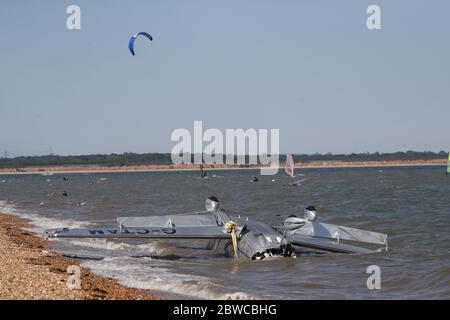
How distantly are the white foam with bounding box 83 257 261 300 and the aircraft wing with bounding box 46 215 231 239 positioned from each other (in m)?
0.89

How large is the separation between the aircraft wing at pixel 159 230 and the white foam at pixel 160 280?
2.92ft

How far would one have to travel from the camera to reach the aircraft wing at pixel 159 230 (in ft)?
60.3

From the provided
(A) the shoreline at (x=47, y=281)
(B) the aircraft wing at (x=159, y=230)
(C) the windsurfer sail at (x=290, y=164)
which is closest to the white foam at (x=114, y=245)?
(B) the aircraft wing at (x=159, y=230)

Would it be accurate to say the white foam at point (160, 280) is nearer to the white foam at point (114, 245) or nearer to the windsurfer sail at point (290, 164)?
the white foam at point (114, 245)

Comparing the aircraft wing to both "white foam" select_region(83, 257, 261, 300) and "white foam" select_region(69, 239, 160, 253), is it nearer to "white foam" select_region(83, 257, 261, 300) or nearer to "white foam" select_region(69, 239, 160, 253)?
"white foam" select_region(83, 257, 261, 300)

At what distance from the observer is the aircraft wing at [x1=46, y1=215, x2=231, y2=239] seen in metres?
18.4

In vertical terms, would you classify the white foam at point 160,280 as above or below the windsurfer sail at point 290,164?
below

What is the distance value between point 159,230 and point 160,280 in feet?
14.3
